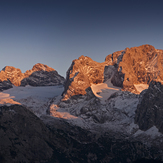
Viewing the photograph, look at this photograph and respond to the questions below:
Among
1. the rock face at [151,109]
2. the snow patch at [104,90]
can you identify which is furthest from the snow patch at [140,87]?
the rock face at [151,109]

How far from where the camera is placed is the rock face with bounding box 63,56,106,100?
8319 centimetres

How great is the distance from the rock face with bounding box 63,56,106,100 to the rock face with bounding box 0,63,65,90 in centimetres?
4513

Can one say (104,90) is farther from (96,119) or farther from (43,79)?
(43,79)

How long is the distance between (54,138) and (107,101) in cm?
2919

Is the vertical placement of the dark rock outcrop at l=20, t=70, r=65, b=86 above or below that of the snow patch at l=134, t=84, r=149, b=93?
above

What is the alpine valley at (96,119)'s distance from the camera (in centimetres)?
5125

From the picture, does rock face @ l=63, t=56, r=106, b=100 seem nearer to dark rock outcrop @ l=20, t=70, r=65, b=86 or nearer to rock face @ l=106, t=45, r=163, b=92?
rock face @ l=106, t=45, r=163, b=92

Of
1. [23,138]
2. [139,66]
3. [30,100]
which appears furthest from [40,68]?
[23,138]

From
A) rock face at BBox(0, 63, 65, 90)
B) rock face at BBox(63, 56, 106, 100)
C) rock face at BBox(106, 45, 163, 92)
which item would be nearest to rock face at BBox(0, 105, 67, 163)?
rock face at BBox(63, 56, 106, 100)

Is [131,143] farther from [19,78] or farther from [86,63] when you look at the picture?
[19,78]

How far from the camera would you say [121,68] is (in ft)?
297

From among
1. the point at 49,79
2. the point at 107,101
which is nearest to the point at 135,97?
the point at 107,101

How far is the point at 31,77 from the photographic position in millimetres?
137375

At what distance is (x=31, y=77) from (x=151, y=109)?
3616 inches
